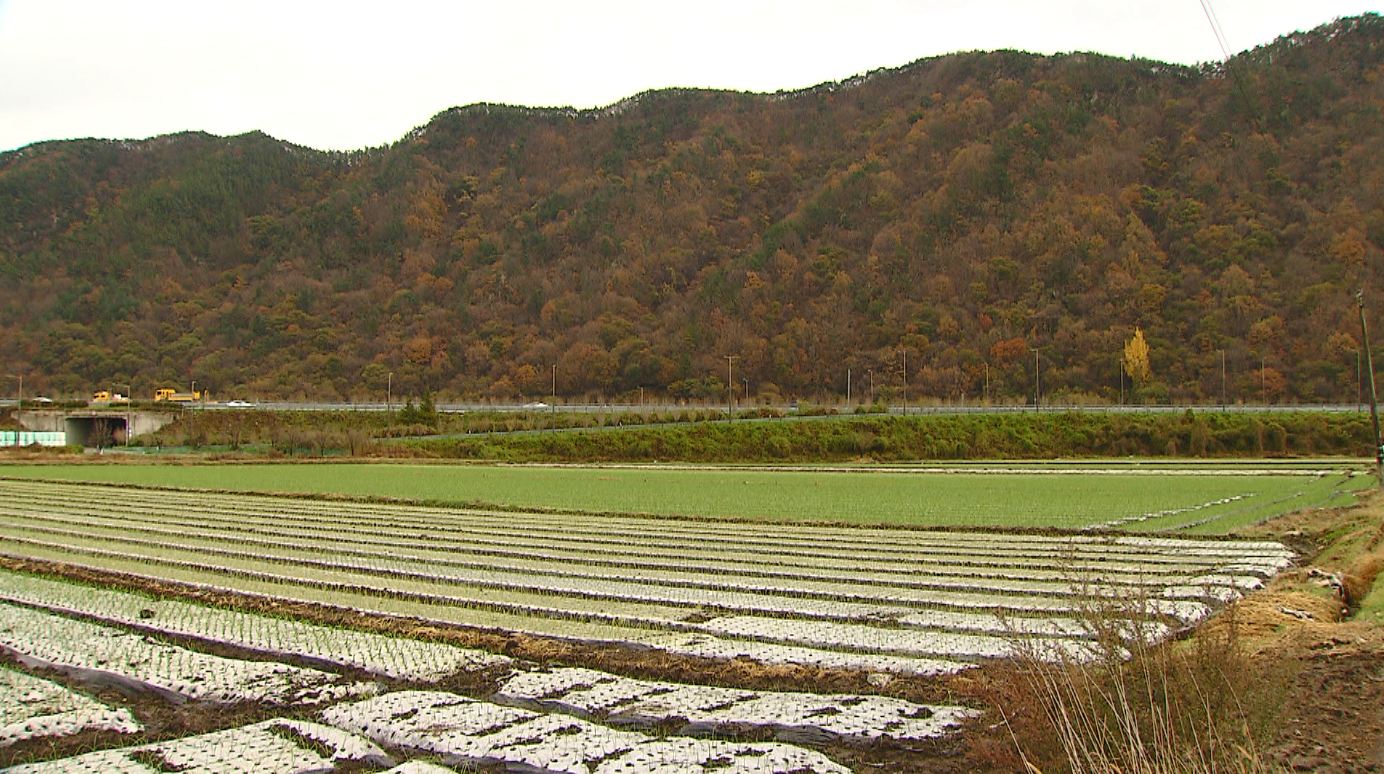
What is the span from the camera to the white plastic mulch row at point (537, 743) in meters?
5.79

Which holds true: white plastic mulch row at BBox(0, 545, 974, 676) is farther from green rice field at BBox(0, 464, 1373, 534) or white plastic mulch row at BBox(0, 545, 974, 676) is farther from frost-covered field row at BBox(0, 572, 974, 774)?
green rice field at BBox(0, 464, 1373, 534)

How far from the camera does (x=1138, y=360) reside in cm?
6969

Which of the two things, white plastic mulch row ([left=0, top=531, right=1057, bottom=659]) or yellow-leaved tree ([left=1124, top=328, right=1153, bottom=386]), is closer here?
white plastic mulch row ([left=0, top=531, right=1057, bottom=659])

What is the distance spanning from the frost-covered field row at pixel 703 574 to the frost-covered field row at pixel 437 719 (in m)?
0.92

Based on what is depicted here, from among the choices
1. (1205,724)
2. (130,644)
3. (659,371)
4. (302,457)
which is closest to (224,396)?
(659,371)

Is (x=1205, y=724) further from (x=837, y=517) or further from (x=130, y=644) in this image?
(x=837, y=517)

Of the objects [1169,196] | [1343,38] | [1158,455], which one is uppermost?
[1343,38]

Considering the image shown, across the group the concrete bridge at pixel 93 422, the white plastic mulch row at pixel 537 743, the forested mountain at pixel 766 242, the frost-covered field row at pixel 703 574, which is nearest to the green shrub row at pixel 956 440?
the forested mountain at pixel 766 242

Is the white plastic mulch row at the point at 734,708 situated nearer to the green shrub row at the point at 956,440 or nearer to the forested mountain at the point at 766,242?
the green shrub row at the point at 956,440

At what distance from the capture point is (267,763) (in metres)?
5.90

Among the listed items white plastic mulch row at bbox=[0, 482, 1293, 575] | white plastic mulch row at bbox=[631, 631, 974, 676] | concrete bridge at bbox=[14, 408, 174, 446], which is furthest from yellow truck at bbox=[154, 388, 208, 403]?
white plastic mulch row at bbox=[631, 631, 974, 676]

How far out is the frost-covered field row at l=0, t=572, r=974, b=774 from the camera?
5918 mm

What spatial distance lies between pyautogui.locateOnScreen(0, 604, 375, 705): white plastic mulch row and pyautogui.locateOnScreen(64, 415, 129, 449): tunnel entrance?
214 ft

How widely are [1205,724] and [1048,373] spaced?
241 feet
